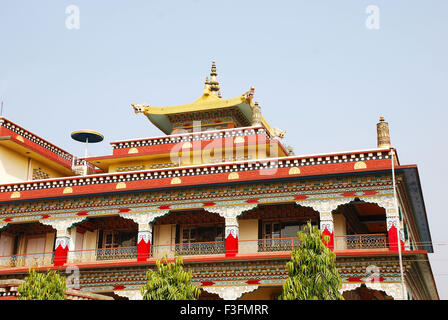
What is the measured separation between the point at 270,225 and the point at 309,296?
8.82m

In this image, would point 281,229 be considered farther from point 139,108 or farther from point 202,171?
point 139,108

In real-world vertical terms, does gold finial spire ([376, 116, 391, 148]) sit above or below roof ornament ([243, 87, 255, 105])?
below

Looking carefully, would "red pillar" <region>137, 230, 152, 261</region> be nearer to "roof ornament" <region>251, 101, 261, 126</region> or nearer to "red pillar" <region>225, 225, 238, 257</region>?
"red pillar" <region>225, 225, 238, 257</region>

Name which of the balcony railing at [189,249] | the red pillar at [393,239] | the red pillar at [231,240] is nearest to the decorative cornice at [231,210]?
the red pillar at [231,240]

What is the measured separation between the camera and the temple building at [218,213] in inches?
853

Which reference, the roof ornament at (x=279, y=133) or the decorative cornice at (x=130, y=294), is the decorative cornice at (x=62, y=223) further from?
the roof ornament at (x=279, y=133)

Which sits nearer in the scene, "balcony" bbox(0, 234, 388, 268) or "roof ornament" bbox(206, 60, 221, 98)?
"balcony" bbox(0, 234, 388, 268)

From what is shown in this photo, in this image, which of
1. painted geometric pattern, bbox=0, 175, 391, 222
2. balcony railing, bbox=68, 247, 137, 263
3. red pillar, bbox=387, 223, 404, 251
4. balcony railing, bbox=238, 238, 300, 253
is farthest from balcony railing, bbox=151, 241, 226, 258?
red pillar, bbox=387, 223, 404, 251

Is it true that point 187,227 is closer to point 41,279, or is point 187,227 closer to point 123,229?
point 123,229

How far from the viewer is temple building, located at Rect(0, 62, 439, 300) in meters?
21.7

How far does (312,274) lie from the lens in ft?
52.1

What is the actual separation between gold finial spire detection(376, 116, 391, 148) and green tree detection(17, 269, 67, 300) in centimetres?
1211

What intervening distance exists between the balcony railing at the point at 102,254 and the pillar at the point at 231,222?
3.98 metres

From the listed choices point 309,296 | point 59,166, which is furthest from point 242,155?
point 309,296
